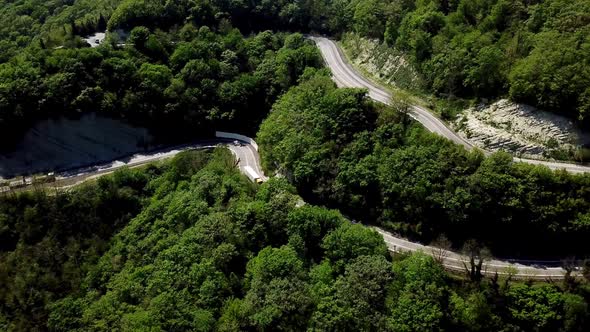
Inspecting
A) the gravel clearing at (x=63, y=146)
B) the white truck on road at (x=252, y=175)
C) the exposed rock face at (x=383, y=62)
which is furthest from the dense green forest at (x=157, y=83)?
the white truck on road at (x=252, y=175)

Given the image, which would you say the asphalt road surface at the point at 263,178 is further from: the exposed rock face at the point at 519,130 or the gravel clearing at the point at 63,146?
the exposed rock face at the point at 519,130

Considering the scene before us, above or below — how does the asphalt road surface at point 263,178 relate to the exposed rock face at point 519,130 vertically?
below

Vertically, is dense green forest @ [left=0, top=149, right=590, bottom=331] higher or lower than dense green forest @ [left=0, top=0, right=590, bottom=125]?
lower

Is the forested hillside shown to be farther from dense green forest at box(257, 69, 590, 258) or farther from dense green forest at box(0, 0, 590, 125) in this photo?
dense green forest at box(257, 69, 590, 258)

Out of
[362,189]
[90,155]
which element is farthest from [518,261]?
[90,155]

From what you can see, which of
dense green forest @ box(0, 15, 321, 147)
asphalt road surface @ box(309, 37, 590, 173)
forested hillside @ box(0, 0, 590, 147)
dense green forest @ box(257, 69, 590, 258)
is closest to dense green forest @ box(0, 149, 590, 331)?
dense green forest @ box(257, 69, 590, 258)

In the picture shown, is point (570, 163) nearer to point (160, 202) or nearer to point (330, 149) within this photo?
point (330, 149)
